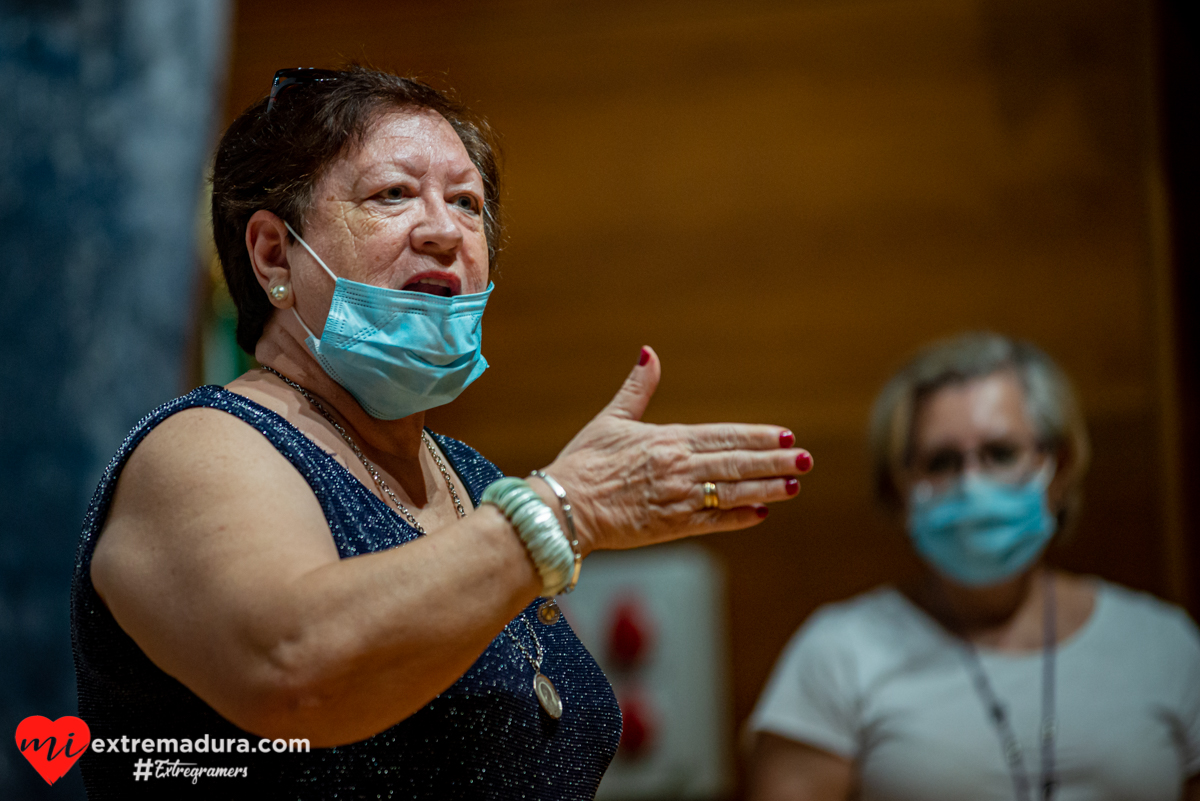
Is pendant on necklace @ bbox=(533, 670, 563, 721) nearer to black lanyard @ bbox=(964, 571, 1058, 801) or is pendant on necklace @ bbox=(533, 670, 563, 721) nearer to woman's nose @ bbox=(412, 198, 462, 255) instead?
woman's nose @ bbox=(412, 198, 462, 255)

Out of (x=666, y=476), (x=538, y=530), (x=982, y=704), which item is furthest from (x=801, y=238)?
(x=538, y=530)

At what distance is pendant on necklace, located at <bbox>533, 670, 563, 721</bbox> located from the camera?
1.18 metres

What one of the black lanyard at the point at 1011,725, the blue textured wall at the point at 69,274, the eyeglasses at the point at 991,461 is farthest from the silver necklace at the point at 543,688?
the eyeglasses at the point at 991,461

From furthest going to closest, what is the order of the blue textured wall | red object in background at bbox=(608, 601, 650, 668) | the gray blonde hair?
red object in background at bbox=(608, 601, 650, 668), the gray blonde hair, the blue textured wall

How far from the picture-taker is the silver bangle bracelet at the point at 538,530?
989mm

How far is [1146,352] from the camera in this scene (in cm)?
323

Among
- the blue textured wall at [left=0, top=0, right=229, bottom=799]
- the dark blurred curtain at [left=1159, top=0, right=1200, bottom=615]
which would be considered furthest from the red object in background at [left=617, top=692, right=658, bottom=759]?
the blue textured wall at [left=0, top=0, right=229, bottom=799]

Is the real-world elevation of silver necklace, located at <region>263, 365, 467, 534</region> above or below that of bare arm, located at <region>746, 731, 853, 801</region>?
above

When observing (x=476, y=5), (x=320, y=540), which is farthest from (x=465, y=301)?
(x=476, y=5)

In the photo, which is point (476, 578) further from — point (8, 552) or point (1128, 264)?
point (1128, 264)

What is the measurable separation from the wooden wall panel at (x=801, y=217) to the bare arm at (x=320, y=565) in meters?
2.22

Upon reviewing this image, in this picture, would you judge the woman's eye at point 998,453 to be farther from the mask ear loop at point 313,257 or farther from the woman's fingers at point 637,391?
the mask ear loop at point 313,257

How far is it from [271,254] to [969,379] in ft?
5.89

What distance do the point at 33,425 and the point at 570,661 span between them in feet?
3.49
